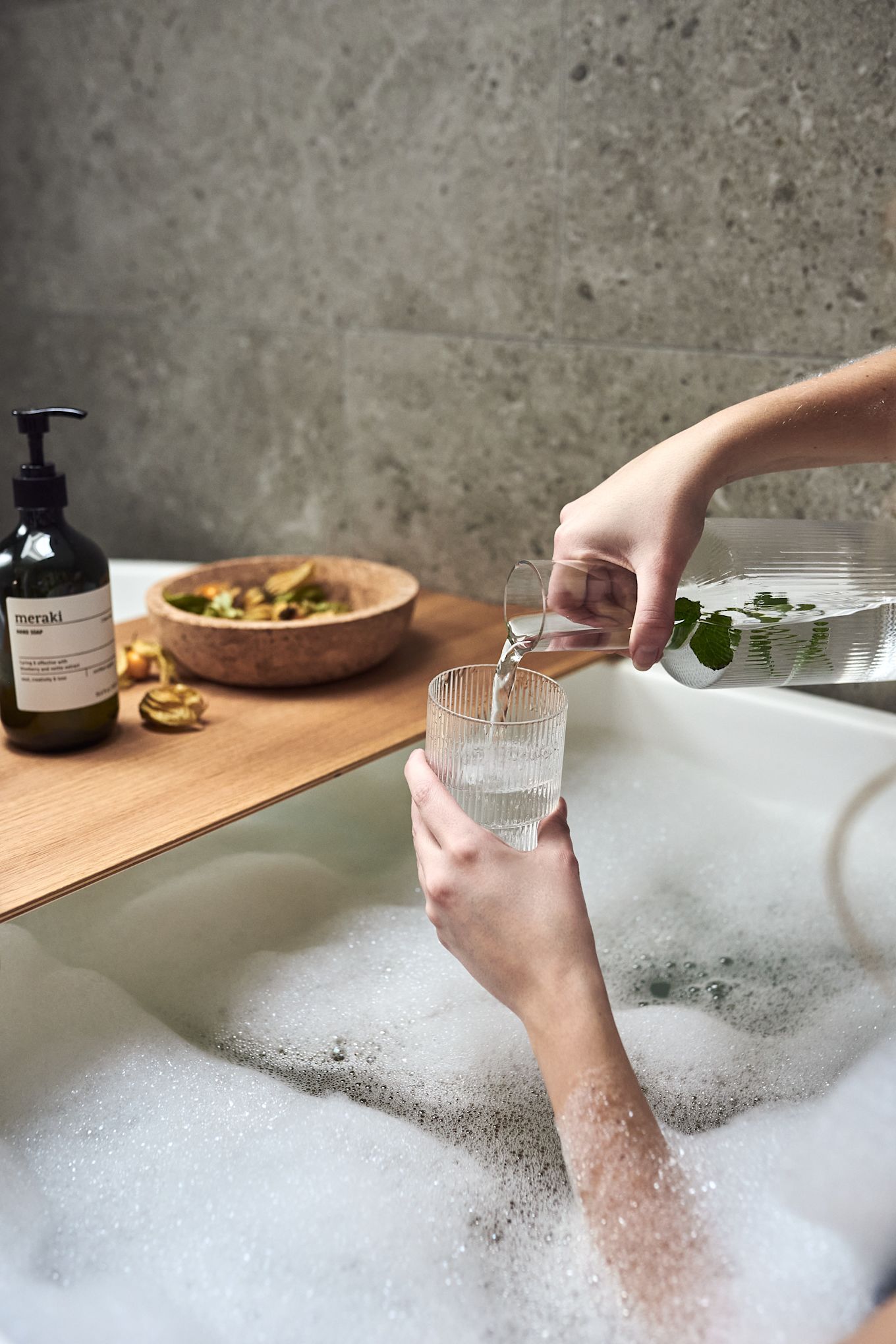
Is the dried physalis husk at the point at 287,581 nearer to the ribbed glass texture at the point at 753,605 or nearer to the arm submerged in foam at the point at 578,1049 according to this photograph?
the ribbed glass texture at the point at 753,605

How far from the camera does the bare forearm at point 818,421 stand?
0.88 metres

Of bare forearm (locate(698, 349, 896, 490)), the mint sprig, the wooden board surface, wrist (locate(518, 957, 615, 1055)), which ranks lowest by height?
the wooden board surface

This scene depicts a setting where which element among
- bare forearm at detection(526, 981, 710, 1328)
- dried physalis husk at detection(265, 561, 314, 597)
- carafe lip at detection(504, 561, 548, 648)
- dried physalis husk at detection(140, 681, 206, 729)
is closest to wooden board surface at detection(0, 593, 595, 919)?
dried physalis husk at detection(140, 681, 206, 729)

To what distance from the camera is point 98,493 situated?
1943 mm

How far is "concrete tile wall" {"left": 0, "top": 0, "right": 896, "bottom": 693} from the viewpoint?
1.14 metres

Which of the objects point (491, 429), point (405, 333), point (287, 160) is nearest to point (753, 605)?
point (491, 429)

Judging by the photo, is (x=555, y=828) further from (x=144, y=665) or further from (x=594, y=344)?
(x=594, y=344)

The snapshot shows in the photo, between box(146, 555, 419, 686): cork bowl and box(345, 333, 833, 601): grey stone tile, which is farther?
box(345, 333, 833, 601): grey stone tile

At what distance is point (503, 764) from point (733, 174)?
78 cm

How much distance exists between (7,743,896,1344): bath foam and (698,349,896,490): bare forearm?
15.2 inches

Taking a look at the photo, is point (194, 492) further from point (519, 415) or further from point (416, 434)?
point (519, 415)

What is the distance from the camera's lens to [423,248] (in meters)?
1.43

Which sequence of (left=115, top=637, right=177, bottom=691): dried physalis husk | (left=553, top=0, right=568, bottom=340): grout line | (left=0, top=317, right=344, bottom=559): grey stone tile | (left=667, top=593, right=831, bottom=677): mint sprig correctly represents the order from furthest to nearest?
(left=0, top=317, right=344, bottom=559): grey stone tile, (left=553, top=0, right=568, bottom=340): grout line, (left=115, top=637, right=177, bottom=691): dried physalis husk, (left=667, top=593, right=831, bottom=677): mint sprig

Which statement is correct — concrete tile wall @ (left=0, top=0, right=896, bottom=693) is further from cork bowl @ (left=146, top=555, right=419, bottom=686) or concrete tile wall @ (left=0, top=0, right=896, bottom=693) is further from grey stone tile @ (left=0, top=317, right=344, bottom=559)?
cork bowl @ (left=146, top=555, right=419, bottom=686)
